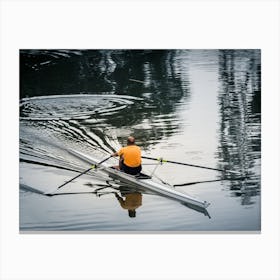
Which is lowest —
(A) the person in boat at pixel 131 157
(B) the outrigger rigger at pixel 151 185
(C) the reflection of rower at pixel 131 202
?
(C) the reflection of rower at pixel 131 202

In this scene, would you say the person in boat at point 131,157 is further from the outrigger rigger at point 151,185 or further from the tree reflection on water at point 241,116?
the tree reflection on water at point 241,116

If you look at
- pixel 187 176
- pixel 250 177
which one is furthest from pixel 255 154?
pixel 187 176

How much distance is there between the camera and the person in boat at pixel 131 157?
8.93m

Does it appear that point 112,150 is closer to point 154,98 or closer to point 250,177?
point 154,98

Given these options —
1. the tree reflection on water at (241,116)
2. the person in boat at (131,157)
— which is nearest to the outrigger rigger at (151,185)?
the person in boat at (131,157)

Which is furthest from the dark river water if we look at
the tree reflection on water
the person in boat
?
the person in boat

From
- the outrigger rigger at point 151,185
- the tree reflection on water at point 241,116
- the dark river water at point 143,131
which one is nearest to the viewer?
the outrigger rigger at point 151,185

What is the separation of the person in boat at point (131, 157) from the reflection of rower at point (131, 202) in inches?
13.2

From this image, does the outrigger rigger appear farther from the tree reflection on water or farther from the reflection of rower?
the tree reflection on water

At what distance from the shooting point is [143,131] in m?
9.59

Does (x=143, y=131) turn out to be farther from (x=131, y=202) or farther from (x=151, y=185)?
(x=131, y=202)

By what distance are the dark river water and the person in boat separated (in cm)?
32

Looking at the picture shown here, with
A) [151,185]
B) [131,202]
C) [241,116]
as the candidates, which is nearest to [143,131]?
[151,185]

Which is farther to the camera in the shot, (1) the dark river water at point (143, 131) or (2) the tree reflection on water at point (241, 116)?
(2) the tree reflection on water at point (241, 116)
